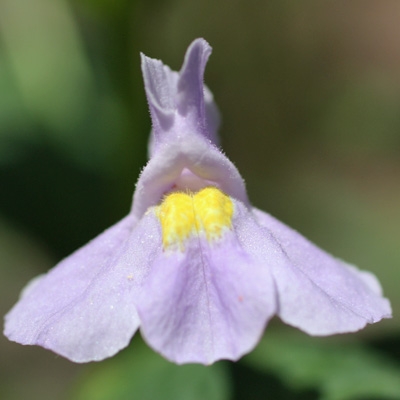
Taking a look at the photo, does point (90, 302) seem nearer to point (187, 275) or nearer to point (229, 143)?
point (187, 275)

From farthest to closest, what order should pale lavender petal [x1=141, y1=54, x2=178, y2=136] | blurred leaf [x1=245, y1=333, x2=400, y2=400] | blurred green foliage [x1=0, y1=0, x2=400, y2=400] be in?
blurred green foliage [x1=0, y1=0, x2=400, y2=400] < blurred leaf [x1=245, y1=333, x2=400, y2=400] < pale lavender petal [x1=141, y1=54, x2=178, y2=136]

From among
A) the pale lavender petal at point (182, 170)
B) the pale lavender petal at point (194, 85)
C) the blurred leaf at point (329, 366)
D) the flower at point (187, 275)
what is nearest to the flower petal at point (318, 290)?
the flower at point (187, 275)

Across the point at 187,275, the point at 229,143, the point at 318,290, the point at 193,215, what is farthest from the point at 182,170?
the point at 229,143

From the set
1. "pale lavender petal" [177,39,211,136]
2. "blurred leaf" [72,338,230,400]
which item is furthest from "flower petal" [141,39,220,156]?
"blurred leaf" [72,338,230,400]

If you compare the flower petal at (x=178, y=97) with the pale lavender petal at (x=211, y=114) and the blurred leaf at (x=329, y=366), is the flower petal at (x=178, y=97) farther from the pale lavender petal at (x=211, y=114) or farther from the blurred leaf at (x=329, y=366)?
the blurred leaf at (x=329, y=366)

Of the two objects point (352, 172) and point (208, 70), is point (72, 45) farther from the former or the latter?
point (352, 172)

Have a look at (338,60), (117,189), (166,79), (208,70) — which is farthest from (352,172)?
(166,79)

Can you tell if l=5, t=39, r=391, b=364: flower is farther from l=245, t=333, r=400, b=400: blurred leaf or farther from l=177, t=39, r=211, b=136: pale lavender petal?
l=245, t=333, r=400, b=400: blurred leaf
